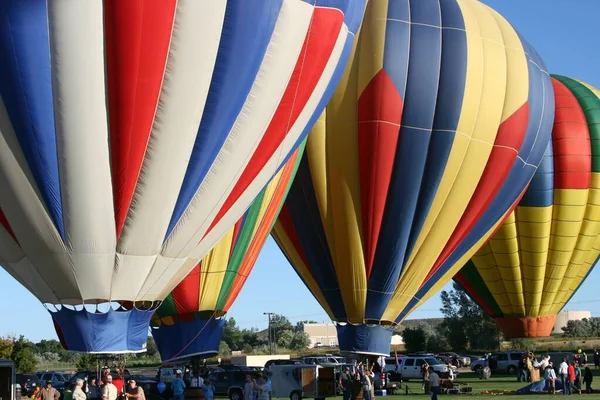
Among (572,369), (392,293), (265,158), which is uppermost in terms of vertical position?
(265,158)

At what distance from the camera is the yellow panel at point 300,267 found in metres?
22.0

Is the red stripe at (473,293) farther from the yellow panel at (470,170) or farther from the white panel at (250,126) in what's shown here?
the white panel at (250,126)

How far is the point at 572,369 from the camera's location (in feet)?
78.3

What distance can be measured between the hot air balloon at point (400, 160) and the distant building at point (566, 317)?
2663 inches

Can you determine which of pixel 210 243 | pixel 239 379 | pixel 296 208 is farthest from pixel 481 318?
pixel 210 243

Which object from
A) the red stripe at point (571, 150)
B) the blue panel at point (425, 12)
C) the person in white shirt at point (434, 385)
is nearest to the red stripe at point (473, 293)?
the red stripe at point (571, 150)

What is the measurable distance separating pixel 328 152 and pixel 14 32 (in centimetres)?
867

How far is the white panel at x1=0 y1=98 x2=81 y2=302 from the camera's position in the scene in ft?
45.7

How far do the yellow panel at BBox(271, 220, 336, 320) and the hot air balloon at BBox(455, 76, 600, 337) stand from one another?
8.49 metres

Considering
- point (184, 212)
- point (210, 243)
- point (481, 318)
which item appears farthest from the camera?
point (481, 318)

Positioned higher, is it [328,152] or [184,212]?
[328,152]

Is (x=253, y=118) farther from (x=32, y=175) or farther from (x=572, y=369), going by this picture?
(x=572, y=369)

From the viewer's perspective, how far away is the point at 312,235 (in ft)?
70.5

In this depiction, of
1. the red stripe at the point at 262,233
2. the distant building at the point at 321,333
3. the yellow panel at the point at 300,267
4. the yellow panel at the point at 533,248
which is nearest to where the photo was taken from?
the red stripe at the point at 262,233
